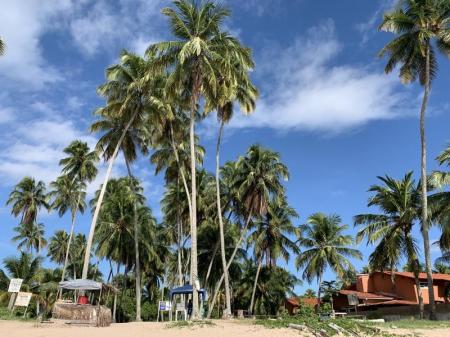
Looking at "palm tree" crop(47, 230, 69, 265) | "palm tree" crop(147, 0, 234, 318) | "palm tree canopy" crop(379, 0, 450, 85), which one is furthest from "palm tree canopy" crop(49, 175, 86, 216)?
"palm tree canopy" crop(379, 0, 450, 85)

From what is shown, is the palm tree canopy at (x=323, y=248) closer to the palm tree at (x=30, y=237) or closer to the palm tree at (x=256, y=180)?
the palm tree at (x=256, y=180)

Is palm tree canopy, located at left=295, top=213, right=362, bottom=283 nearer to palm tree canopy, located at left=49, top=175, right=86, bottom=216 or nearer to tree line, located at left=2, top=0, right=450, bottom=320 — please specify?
tree line, located at left=2, top=0, right=450, bottom=320

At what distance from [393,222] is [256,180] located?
12038 mm

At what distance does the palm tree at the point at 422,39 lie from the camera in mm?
26547

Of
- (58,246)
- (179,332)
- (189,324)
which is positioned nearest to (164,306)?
(189,324)

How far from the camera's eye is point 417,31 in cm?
2725

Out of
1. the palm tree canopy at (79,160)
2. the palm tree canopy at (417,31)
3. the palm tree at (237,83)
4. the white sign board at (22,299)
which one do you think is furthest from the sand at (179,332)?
the palm tree canopy at (79,160)

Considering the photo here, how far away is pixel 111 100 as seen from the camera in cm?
3169

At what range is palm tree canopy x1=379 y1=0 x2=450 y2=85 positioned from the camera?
26922 mm

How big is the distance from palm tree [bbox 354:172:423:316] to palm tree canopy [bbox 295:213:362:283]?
1120 cm

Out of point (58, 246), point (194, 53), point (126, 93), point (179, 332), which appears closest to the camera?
point (179, 332)

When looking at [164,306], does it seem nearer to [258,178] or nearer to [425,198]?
[258,178]

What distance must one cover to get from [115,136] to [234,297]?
25254 mm

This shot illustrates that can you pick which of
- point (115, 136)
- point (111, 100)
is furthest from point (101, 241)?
point (111, 100)
